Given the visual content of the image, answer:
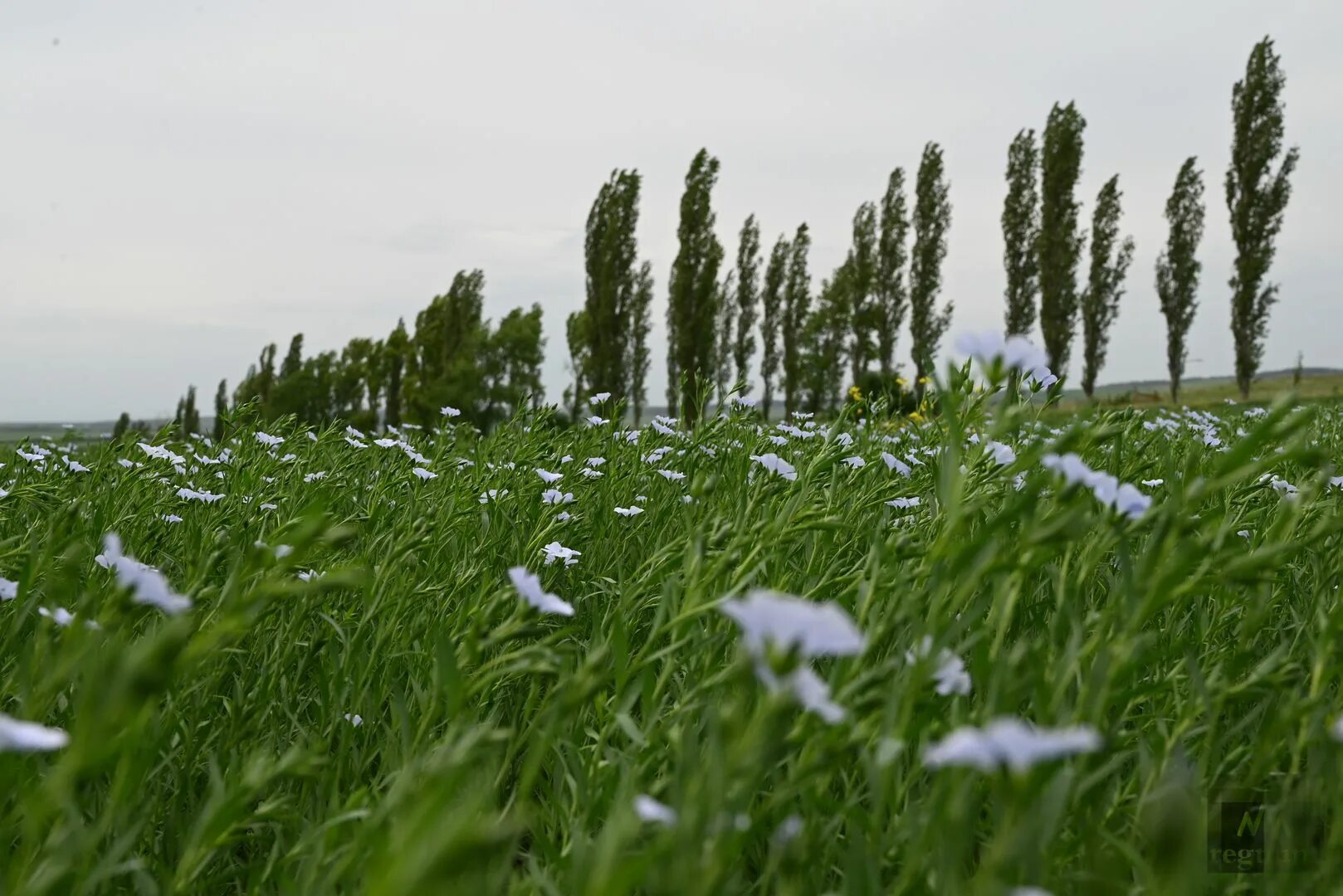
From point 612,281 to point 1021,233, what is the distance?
47.6ft

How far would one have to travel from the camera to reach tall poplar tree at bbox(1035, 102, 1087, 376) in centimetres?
2841

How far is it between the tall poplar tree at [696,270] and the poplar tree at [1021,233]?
403 inches

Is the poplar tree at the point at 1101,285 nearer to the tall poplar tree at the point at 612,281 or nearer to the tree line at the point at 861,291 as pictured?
the tree line at the point at 861,291

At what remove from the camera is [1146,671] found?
183cm

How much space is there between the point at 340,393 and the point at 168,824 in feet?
164

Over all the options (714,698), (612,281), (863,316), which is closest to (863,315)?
(863,316)

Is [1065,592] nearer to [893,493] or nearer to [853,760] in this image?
[853,760]

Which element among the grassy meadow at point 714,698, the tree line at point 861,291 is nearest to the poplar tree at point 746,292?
the tree line at point 861,291

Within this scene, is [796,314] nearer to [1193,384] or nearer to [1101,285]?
[1101,285]

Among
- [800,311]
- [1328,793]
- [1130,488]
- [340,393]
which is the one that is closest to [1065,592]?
[1130,488]

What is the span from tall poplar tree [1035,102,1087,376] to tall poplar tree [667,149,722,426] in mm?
10876

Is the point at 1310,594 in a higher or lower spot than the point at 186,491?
lower

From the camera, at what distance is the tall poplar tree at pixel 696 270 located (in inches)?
1110

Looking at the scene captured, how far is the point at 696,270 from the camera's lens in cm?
2841
